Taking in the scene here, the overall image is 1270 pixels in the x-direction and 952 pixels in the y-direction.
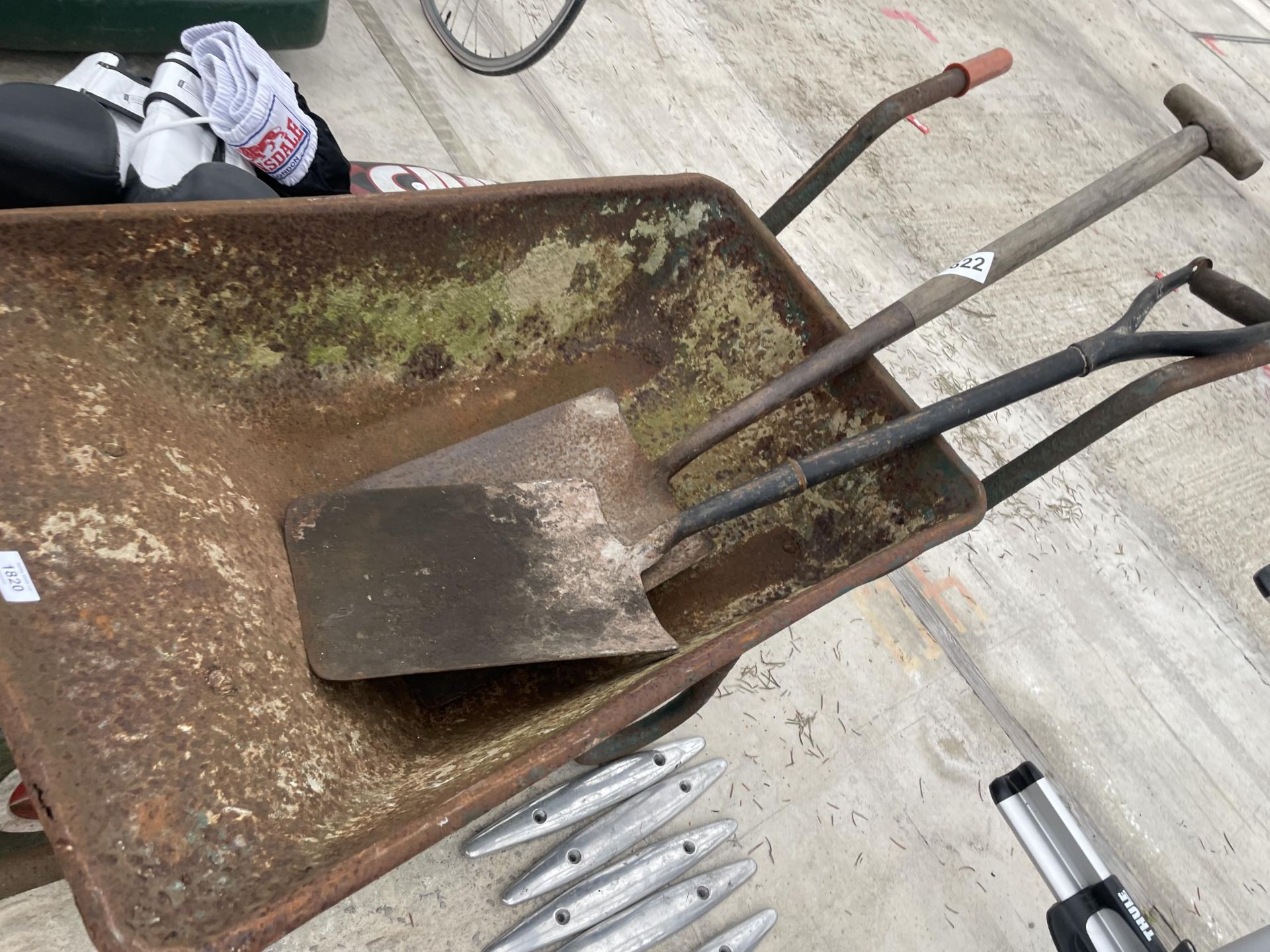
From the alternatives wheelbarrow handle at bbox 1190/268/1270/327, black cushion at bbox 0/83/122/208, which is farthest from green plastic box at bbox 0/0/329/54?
wheelbarrow handle at bbox 1190/268/1270/327

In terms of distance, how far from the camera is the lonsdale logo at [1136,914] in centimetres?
115

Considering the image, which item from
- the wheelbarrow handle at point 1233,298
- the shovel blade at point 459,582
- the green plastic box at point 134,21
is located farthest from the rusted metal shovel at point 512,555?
the green plastic box at point 134,21

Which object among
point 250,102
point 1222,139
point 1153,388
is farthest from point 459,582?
point 1222,139

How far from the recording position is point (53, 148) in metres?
1.41

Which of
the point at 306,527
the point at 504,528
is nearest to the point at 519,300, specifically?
the point at 504,528

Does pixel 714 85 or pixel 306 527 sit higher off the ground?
pixel 714 85

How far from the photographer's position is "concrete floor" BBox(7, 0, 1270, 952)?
1743mm

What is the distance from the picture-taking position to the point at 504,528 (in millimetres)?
1230

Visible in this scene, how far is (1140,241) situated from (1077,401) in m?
0.94

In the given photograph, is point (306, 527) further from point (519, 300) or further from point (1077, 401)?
point (1077, 401)

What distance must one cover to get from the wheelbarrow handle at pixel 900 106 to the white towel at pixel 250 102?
104cm

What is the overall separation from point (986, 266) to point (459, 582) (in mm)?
946

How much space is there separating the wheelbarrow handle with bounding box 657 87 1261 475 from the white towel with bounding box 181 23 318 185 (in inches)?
42.5

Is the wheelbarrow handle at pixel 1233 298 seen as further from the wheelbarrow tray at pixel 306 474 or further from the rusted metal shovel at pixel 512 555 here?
the wheelbarrow tray at pixel 306 474
